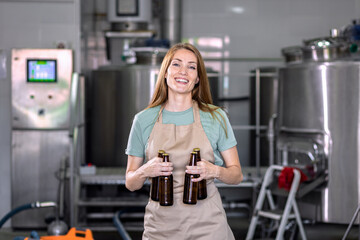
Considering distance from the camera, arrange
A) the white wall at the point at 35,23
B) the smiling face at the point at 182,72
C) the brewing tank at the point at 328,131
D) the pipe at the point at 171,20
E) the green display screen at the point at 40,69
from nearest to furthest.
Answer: the smiling face at the point at 182,72, the brewing tank at the point at 328,131, the green display screen at the point at 40,69, the white wall at the point at 35,23, the pipe at the point at 171,20

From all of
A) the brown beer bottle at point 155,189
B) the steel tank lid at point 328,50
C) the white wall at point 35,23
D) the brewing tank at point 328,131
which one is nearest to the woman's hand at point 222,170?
the brown beer bottle at point 155,189

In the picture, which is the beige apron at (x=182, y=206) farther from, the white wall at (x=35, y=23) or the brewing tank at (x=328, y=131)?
the white wall at (x=35, y=23)

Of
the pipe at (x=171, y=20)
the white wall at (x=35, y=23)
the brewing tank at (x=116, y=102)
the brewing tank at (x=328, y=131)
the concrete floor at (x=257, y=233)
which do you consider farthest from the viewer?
the pipe at (x=171, y=20)

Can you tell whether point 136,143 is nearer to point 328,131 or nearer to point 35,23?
point 328,131

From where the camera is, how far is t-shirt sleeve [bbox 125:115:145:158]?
2045 mm

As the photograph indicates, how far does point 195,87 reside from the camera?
2.13 metres

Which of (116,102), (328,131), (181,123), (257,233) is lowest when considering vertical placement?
(257,233)

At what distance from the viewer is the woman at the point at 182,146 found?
1.97 metres

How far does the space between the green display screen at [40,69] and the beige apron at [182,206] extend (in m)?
3.74

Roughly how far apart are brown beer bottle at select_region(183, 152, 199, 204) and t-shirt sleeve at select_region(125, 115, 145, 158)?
0.21 metres

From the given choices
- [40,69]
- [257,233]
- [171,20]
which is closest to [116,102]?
[40,69]

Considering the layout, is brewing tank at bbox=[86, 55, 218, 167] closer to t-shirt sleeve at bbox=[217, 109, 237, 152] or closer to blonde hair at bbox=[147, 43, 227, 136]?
blonde hair at bbox=[147, 43, 227, 136]

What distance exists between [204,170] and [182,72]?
0.35 m

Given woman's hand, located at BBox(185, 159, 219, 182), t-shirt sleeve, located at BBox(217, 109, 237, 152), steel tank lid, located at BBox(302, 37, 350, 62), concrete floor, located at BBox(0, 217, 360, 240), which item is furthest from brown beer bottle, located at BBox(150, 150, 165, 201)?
concrete floor, located at BBox(0, 217, 360, 240)
